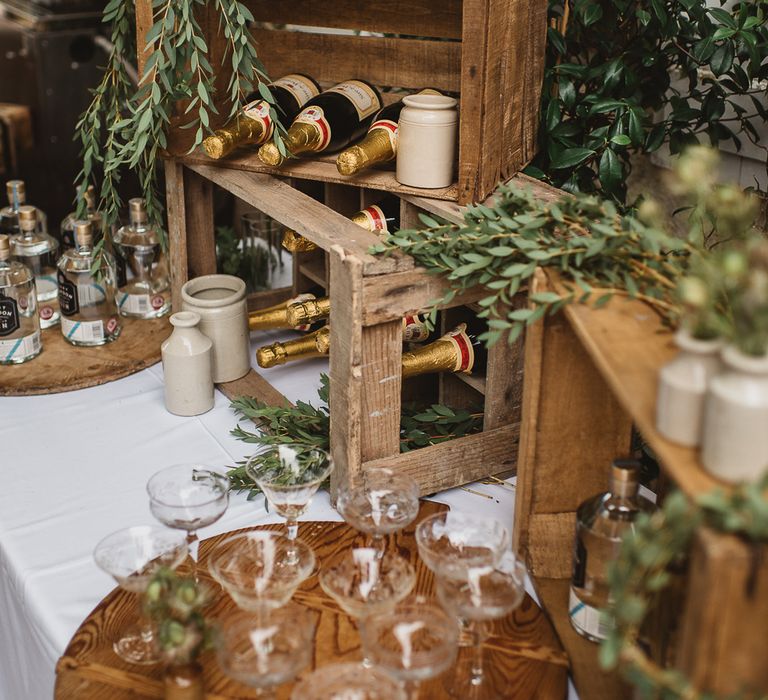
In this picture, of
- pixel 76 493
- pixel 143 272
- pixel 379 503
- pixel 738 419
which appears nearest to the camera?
pixel 738 419

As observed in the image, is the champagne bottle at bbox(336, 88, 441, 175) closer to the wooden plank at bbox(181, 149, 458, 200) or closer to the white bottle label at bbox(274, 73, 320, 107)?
the wooden plank at bbox(181, 149, 458, 200)

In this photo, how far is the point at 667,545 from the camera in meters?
0.71

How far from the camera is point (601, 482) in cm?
113

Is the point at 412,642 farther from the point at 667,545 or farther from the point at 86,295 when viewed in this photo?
the point at 86,295

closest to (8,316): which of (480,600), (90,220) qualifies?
(90,220)

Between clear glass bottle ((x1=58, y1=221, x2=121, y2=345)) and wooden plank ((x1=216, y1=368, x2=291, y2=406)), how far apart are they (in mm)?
279

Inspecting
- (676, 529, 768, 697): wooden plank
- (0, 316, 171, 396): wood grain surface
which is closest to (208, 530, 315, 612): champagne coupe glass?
(676, 529, 768, 697): wooden plank

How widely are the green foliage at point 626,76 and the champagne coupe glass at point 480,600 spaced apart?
2.20ft

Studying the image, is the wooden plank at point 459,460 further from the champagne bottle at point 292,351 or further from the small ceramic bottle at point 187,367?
the small ceramic bottle at point 187,367

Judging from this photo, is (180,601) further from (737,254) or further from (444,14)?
(444,14)

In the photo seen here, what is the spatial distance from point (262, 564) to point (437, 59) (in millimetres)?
913

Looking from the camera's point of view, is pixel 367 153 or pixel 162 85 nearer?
pixel 367 153

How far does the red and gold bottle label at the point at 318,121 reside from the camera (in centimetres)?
150

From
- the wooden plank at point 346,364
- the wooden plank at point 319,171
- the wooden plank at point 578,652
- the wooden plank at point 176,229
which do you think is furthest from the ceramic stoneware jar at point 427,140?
the wooden plank at point 578,652
